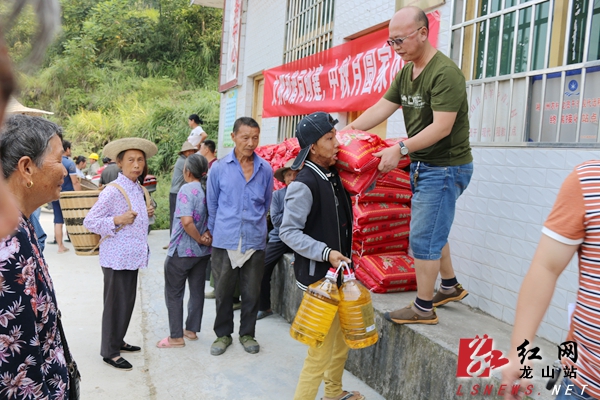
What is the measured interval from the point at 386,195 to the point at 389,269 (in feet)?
2.25

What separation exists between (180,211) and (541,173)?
9.63 feet

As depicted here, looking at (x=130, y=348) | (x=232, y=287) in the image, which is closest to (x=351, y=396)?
(x=232, y=287)

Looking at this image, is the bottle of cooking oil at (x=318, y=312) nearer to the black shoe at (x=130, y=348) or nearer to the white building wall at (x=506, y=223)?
the white building wall at (x=506, y=223)

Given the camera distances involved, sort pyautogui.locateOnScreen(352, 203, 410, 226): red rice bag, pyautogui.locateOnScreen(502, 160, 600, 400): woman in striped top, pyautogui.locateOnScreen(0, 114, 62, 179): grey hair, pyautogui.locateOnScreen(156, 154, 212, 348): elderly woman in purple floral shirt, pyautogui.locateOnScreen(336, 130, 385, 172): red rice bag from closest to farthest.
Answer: pyautogui.locateOnScreen(502, 160, 600, 400): woman in striped top → pyautogui.locateOnScreen(0, 114, 62, 179): grey hair → pyautogui.locateOnScreen(336, 130, 385, 172): red rice bag → pyautogui.locateOnScreen(352, 203, 410, 226): red rice bag → pyautogui.locateOnScreen(156, 154, 212, 348): elderly woman in purple floral shirt

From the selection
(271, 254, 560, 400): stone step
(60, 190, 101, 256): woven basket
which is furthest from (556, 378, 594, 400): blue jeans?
(60, 190, 101, 256): woven basket

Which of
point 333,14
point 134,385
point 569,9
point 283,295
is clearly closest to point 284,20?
point 333,14

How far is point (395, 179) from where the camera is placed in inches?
183

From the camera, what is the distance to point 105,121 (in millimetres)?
20984

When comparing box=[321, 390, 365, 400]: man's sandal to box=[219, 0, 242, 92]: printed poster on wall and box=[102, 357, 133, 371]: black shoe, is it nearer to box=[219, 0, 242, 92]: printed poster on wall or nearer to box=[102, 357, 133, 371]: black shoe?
box=[102, 357, 133, 371]: black shoe

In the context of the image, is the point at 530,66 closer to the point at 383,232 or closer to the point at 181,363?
the point at 383,232

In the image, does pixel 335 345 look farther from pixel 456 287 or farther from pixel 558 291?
pixel 558 291

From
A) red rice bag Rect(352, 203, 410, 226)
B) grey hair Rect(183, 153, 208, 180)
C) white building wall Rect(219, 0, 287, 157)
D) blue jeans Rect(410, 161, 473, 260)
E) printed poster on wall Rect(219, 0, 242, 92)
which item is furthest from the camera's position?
printed poster on wall Rect(219, 0, 242, 92)

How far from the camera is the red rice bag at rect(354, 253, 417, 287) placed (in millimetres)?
4180

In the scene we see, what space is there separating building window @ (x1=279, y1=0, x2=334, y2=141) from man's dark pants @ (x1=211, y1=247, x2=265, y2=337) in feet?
12.1
